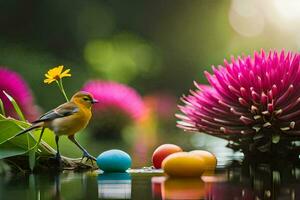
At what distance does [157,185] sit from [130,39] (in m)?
2.58

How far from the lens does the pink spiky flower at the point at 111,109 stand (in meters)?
1.77

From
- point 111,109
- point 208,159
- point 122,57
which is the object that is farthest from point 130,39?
point 208,159

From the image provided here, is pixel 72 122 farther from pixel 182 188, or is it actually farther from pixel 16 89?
pixel 16 89

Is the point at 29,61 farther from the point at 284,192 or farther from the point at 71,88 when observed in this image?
the point at 284,192

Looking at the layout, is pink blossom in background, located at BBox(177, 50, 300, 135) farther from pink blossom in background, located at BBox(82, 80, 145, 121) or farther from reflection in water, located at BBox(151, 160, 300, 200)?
pink blossom in background, located at BBox(82, 80, 145, 121)

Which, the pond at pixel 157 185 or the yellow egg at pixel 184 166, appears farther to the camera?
the yellow egg at pixel 184 166

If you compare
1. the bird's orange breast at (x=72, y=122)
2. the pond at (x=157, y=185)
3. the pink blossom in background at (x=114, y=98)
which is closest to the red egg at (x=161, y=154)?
the pond at (x=157, y=185)

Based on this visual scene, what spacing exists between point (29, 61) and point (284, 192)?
2262mm

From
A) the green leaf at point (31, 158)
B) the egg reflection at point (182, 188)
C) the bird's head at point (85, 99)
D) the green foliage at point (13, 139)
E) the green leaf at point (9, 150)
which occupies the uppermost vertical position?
the bird's head at point (85, 99)

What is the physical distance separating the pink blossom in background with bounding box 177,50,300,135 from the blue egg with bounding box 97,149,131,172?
0.15 m

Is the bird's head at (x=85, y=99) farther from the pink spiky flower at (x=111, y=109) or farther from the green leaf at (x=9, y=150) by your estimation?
the pink spiky flower at (x=111, y=109)

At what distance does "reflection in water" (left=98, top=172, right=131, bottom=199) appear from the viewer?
657 millimetres

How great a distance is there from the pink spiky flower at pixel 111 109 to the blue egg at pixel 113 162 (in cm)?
86

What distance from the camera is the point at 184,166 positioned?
2.66ft
